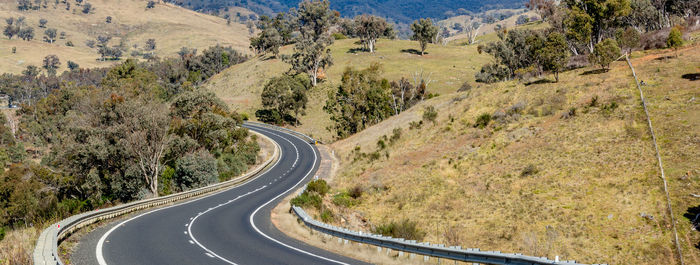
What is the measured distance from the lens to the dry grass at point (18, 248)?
1282cm

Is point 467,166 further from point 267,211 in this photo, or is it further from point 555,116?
point 267,211

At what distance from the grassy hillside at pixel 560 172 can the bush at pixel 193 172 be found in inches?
535

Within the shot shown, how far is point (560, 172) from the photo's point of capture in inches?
955

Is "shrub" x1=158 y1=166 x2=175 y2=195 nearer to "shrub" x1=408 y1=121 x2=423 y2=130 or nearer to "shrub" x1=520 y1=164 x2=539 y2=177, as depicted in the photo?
"shrub" x1=408 y1=121 x2=423 y2=130

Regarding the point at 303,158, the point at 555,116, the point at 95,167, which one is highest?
the point at 555,116

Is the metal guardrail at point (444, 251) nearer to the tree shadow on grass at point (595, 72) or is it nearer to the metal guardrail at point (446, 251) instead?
the metal guardrail at point (446, 251)

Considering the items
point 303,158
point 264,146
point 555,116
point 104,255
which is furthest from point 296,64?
point 104,255

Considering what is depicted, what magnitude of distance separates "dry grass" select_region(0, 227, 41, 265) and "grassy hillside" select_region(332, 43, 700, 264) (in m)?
14.8

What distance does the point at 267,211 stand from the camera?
27359mm

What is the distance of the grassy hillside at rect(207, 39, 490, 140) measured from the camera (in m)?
91.4

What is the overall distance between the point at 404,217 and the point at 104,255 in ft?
46.6

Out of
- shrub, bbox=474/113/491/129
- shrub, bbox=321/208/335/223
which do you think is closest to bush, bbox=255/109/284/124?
shrub, bbox=474/113/491/129

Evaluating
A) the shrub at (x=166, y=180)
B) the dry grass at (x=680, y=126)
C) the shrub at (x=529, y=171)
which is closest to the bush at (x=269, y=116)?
the shrub at (x=166, y=180)

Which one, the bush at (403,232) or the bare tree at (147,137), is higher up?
the bare tree at (147,137)
